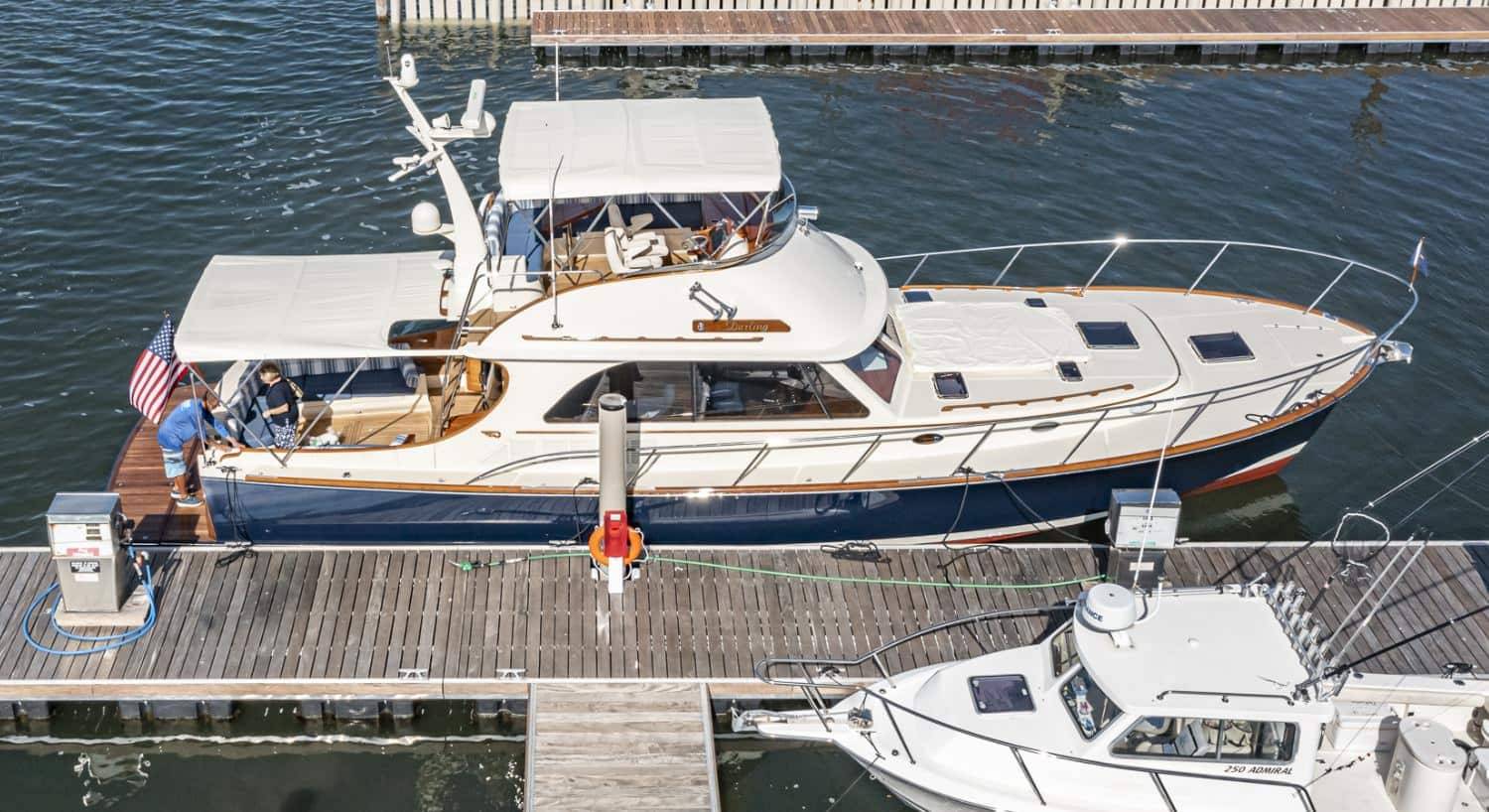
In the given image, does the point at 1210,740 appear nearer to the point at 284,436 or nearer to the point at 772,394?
the point at 772,394

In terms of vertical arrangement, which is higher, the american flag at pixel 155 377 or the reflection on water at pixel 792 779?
the american flag at pixel 155 377

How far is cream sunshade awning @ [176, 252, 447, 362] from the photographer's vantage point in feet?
47.2

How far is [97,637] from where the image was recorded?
543 inches

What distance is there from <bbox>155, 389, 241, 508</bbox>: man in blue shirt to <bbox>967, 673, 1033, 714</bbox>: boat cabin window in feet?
26.5

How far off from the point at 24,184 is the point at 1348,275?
22444 millimetres

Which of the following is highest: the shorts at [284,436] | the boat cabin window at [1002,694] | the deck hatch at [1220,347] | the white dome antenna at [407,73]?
the white dome antenna at [407,73]

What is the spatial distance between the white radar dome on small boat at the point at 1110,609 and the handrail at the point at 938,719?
1.17 metres

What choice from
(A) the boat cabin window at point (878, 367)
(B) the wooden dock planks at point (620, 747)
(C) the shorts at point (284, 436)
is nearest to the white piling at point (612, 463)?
(B) the wooden dock planks at point (620, 747)

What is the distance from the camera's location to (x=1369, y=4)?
1243 inches

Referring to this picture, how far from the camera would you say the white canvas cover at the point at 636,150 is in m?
15.1

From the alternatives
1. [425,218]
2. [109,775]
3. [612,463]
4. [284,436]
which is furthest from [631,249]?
[109,775]

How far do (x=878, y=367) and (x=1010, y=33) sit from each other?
53.6ft

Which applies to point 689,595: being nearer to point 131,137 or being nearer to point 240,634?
point 240,634

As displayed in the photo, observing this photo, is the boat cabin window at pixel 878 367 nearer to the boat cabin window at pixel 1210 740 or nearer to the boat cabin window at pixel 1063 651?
the boat cabin window at pixel 1063 651
